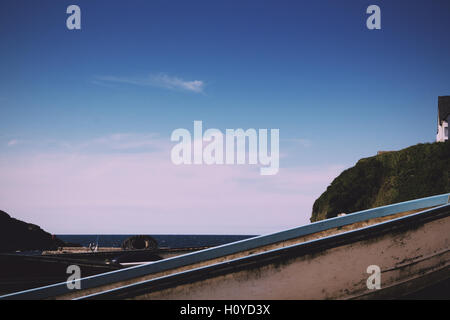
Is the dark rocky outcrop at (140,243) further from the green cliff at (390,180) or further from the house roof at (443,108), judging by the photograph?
the house roof at (443,108)

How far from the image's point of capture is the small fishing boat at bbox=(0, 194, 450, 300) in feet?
15.0

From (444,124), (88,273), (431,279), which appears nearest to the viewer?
(431,279)

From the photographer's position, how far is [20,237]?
75.1m

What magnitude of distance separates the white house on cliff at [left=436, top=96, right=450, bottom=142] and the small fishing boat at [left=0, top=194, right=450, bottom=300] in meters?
46.7

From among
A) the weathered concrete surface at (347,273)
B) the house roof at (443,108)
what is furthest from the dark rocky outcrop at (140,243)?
the house roof at (443,108)

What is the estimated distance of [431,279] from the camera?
547 centimetres

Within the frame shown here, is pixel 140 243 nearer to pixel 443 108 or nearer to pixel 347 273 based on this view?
pixel 347 273

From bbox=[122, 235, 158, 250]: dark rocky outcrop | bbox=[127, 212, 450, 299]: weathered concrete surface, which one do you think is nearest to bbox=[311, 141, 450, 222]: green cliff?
bbox=[122, 235, 158, 250]: dark rocky outcrop

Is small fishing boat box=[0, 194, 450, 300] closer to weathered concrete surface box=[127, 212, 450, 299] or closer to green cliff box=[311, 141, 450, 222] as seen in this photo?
weathered concrete surface box=[127, 212, 450, 299]

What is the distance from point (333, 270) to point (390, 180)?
124 ft
